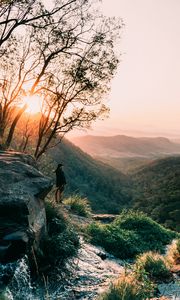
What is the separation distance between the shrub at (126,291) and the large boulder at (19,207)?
7.60 ft

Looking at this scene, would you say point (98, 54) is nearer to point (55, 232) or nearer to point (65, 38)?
point (65, 38)

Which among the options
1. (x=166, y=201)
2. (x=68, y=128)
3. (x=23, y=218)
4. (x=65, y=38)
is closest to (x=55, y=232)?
(x=23, y=218)

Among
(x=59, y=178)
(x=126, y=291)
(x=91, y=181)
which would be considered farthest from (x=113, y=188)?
(x=126, y=291)

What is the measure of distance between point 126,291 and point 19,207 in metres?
3.48

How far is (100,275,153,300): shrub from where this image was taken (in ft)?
27.9

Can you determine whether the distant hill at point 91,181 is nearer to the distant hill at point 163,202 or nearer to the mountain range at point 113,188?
the mountain range at point 113,188

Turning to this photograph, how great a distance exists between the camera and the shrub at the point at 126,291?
27.9 ft

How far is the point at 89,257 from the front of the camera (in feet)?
45.6

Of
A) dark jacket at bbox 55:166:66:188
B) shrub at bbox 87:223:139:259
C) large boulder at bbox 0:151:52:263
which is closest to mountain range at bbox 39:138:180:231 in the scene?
dark jacket at bbox 55:166:66:188

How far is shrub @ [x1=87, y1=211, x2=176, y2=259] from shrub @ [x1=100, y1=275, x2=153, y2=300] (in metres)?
7.10

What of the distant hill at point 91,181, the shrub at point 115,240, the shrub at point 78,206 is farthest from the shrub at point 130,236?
the distant hill at point 91,181

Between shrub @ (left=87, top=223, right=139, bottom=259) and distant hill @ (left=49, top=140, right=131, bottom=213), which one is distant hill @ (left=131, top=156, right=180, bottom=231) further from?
shrub @ (left=87, top=223, right=139, bottom=259)

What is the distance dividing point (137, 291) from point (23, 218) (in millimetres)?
3405

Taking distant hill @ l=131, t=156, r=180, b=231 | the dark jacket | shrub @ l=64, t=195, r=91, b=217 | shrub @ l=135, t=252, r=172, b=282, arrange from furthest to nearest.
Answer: distant hill @ l=131, t=156, r=180, b=231, the dark jacket, shrub @ l=64, t=195, r=91, b=217, shrub @ l=135, t=252, r=172, b=282
